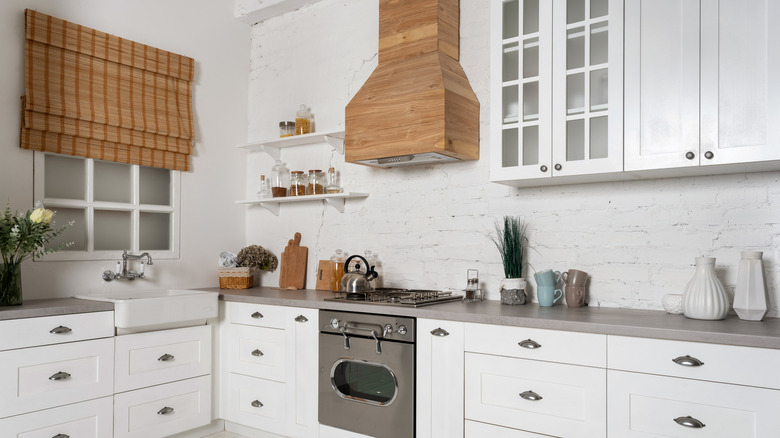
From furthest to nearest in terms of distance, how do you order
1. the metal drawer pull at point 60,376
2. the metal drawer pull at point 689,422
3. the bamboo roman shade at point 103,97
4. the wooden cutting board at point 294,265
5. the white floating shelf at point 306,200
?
the wooden cutting board at point 294,265
the white floating shelf at point 306,200
the bamboo roman shade at point 103,97
the metal drawer pull at point 60,376
the metal drawer pull at point 689,422

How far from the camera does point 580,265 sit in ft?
9.12

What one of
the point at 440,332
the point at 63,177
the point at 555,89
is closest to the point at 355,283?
the point at 440,332

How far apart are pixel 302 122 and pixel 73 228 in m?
1.52

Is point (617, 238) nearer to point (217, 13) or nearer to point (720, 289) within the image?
point (720, 289)

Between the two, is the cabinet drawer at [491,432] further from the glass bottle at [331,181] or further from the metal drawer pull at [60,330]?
the metal drawer pull at [60,330]

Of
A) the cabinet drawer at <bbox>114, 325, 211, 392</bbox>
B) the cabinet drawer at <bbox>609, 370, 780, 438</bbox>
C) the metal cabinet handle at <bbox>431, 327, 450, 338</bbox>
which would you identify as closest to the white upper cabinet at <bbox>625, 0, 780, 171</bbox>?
the cabinet drawer at <bbox>609, 370, 780, 438</bbox>

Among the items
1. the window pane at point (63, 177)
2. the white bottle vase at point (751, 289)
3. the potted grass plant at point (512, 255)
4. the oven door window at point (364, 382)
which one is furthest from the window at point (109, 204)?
the white bottle vase at point (751, 289)

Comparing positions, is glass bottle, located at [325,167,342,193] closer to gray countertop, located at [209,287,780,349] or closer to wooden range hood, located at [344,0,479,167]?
wooden range hood, located at [344,0,479,167]

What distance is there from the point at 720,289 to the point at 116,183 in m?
3.27

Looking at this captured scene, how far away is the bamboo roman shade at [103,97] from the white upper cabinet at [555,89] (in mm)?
2167

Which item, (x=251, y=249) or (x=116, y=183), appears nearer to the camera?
(x=116, y=183)

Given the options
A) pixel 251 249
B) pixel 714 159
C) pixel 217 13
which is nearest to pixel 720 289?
pixel 714 159

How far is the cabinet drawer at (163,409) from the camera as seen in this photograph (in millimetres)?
2920

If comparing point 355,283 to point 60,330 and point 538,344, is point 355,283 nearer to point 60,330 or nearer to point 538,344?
point 538,344
